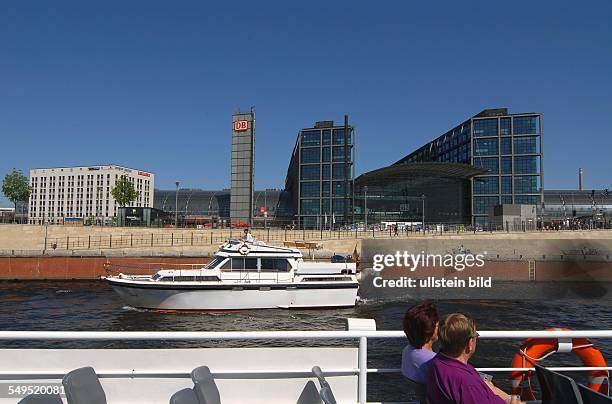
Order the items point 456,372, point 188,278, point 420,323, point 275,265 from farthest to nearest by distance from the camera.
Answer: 1. point 275,265
2. point 188,278
3. point 420,323
4. point 456,372

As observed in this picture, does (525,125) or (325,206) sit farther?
(325,206)

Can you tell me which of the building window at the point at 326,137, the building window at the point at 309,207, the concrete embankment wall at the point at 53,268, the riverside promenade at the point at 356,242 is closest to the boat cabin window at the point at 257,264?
the concrete embankment wall at the point at 53,268

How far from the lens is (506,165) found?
297ft

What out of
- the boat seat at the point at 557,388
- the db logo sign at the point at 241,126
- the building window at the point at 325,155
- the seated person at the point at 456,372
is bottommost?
the boat seat at the point at 557,388

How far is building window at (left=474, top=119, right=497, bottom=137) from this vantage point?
300ft

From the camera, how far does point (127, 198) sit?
303ft

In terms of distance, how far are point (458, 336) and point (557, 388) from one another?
119 centimetres

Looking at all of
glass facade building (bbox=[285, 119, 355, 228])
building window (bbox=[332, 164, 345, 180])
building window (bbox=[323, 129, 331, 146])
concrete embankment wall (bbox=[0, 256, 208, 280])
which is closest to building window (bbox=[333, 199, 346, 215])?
glass facade building (bbox=[285, 119, 355, 228])

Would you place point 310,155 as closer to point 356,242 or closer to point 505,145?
point 505,145

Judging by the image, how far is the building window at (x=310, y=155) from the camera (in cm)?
9612

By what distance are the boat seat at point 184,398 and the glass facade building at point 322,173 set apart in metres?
87.5

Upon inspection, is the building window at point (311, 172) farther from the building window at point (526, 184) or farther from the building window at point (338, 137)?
the building window at point (526, 184)

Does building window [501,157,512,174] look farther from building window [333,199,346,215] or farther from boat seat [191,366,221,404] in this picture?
boat seat [191,366,221,404]

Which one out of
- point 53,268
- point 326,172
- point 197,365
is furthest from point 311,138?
point 197,365
